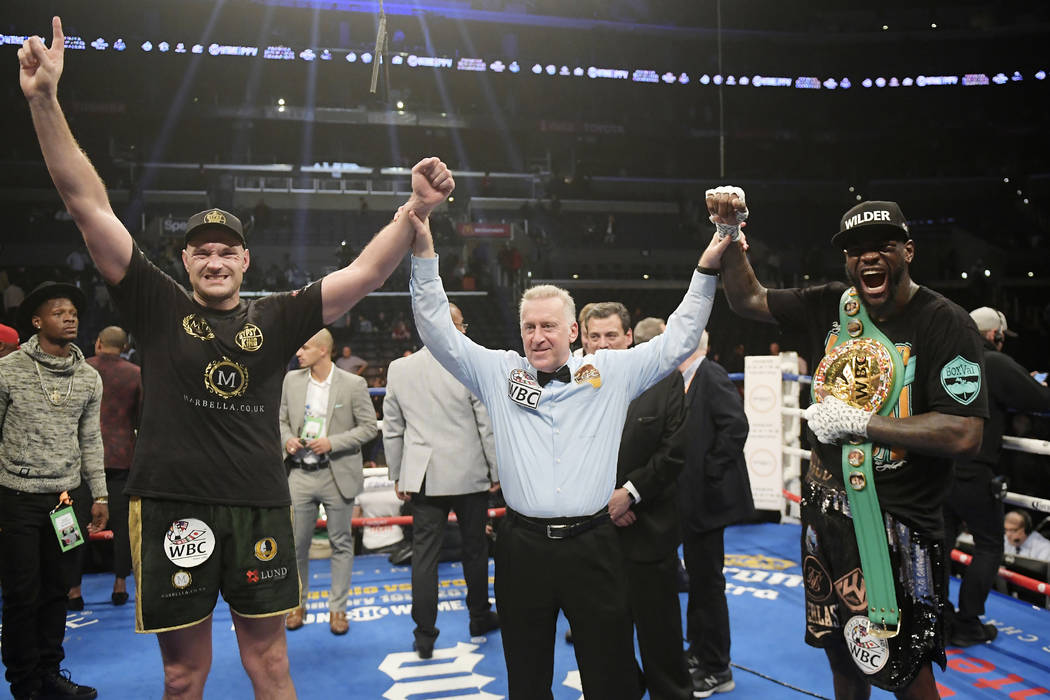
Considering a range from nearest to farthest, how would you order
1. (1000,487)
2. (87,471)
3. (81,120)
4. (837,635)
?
1. (837,635)
2. (87,471)
3. (1000,487)
4. (81,120)

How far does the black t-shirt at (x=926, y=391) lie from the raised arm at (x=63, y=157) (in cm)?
198

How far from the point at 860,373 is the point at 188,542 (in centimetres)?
184

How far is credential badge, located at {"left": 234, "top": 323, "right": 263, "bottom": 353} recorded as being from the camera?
6.32 ft

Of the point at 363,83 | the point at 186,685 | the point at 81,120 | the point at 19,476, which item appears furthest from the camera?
the point at 363,83

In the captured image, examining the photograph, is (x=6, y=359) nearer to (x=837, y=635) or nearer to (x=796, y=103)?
(x=837, y=635)

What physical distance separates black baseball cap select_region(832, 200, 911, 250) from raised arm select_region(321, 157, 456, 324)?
109cm

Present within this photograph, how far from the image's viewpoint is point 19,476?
2.92 m

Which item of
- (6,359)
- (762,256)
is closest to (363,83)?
(762,256)

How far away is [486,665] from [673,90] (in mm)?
23382

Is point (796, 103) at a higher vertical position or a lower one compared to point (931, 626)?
higher

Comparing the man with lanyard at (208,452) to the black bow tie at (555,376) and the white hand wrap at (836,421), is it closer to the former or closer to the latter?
the black bow tie at (555,376)

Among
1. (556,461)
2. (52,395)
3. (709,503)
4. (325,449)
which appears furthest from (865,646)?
(52,395)

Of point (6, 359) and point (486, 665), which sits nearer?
point (6, 359)

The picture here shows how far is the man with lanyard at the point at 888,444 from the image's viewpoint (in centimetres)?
193
